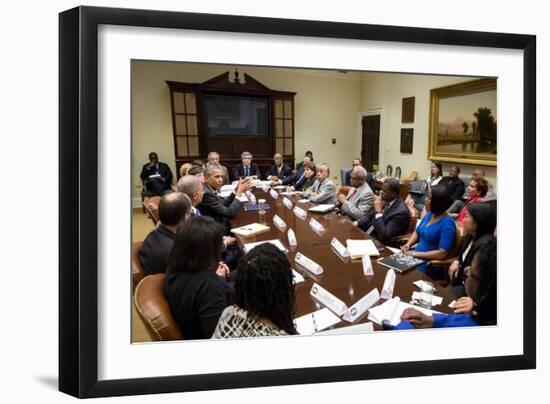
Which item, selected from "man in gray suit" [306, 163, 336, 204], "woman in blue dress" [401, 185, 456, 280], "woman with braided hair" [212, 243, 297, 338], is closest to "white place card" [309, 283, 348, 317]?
"woman with braided hair" [212, 243, 297, 338]

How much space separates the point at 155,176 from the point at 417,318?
1.34 metres

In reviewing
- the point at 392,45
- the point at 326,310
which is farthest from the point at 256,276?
the point at 392,45

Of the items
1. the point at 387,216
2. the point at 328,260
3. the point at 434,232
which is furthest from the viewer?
the point at 387,216

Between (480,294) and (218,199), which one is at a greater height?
(218,199)

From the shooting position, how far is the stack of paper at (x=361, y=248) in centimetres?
221

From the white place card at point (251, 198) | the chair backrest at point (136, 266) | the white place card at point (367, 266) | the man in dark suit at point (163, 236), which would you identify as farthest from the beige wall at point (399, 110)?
the chair backrest at point (136, 266)

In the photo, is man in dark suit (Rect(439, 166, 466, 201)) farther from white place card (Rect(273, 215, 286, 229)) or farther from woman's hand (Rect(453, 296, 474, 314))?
white place card (Rect(273, 215, 286, 229))

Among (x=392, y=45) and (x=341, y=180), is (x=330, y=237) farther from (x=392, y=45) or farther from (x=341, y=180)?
(x=392, y=45)

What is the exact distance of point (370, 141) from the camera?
2.06 m

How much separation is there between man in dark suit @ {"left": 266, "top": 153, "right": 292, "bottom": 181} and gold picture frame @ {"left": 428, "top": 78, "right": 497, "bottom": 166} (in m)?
0.75

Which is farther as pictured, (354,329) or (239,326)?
(354,329)

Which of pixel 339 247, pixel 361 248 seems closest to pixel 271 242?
pixel 339 247

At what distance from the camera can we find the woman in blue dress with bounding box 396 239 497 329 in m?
1.95

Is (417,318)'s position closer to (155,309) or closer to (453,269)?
(453,269)
